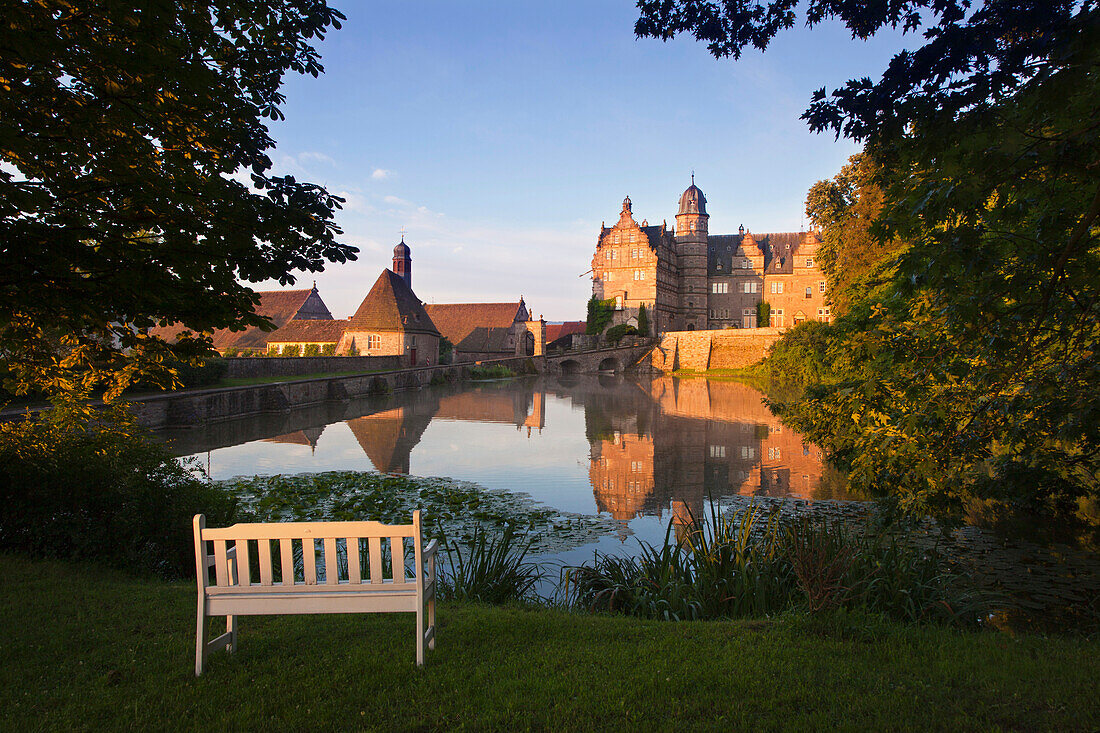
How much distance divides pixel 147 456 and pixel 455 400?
25.0 meters

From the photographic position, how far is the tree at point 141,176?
14.0ft

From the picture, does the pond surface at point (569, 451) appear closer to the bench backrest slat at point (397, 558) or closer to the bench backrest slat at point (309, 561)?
the bench backrest slat at point (397, 558)

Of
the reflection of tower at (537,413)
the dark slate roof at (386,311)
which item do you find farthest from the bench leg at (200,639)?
the dark slate roof at (386,311)

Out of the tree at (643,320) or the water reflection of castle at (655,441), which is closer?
the water reflection of castle at (655,441)

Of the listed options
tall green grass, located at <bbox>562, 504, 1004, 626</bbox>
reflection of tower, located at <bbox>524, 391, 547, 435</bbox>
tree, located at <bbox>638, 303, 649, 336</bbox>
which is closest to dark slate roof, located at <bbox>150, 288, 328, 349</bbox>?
reflection of tower, located at <bbox>524, 391, 547, 435</bbox>

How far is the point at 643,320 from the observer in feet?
198

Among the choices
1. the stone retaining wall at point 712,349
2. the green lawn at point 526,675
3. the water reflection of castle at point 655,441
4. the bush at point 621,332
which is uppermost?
the bush at point 621,332

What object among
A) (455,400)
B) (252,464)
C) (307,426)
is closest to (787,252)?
(455,400)

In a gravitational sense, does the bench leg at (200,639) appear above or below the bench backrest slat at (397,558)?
below

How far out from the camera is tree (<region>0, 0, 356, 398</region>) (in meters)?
4.27

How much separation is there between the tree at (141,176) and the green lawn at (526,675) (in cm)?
229

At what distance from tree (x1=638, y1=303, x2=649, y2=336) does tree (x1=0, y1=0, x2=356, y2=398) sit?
55345mm

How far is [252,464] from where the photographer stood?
1447 centimetres

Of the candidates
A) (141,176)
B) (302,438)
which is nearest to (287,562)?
(141,176)
